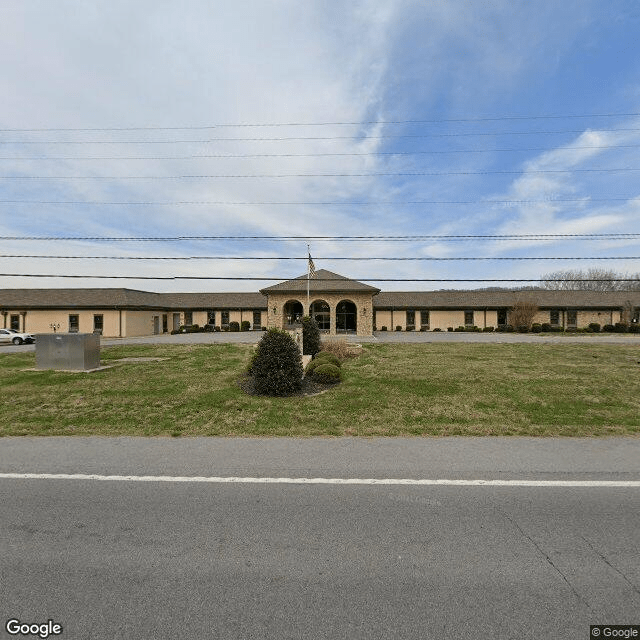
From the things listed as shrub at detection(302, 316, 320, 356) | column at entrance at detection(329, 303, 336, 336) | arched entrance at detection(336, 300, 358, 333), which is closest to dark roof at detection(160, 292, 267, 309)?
arched entrance at detection(336, 300, 358, 333)

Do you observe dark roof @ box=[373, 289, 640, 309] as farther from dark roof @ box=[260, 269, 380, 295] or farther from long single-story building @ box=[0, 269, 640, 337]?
dark roof @ box=[260, 269, 380, 295]

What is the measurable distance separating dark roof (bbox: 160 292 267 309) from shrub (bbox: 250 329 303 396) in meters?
33.7

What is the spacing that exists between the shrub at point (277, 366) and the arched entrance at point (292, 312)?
→ 23227mm

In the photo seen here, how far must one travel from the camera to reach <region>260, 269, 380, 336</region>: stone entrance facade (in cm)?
3238

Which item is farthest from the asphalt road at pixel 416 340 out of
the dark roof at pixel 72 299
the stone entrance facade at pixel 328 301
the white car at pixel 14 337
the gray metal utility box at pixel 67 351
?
the gray metal utility box at pixel 67 351

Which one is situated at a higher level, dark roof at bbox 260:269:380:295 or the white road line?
dark roof at bbox 260:269:380:295

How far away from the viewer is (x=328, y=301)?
108 feet

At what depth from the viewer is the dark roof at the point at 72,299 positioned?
36594 mm

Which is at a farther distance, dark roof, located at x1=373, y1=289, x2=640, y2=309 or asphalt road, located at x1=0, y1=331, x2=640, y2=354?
dark roof, located at x1=373, y1=289, x2=640, y2=309

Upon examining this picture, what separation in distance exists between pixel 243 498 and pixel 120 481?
188 cm

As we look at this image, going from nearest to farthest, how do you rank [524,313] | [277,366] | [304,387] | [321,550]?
[321,550]
[277,366]
[304,387]
[524,313]

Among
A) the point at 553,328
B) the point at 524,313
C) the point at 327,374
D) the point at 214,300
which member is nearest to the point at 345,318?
the point at 214,300

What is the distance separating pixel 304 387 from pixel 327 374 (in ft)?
2.84

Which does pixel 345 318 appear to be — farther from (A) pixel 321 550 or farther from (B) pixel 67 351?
(A) pixel 321 550
